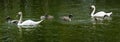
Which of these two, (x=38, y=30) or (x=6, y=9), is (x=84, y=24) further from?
(x=6, y=9)

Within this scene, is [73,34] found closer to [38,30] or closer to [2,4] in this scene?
[38,30]

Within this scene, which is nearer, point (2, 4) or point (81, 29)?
point (81, 29)

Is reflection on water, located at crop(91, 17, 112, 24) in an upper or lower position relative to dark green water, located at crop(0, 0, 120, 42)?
lower

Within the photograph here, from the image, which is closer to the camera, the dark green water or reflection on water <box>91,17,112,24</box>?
the dark green water

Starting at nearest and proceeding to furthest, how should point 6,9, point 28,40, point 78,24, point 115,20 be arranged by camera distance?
point 28,40, point 78,24, point 115,20, point 6,9

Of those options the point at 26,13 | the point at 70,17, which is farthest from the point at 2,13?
the point at 70,17

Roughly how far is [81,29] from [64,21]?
407 centimetres

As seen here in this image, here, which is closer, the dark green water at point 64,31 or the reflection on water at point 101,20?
the dark green water at point 64,31

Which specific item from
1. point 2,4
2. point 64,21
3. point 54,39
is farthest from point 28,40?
point 2,4

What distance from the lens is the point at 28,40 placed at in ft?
69.9

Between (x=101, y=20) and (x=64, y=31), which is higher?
(x=64, y=31)

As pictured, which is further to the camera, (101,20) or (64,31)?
(101,20)

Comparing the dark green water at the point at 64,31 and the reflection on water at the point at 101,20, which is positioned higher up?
the dark green water at the point at 64,31

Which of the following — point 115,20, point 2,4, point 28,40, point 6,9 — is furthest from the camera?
point 2,4
